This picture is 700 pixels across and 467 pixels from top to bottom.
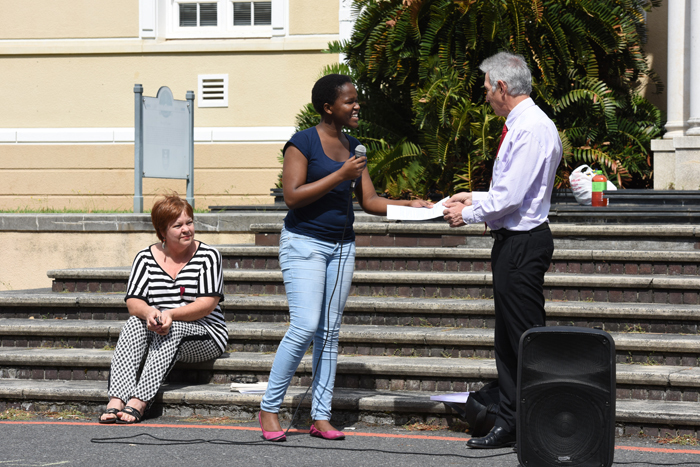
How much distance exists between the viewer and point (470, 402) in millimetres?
4715

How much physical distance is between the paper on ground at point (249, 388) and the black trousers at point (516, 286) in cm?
165

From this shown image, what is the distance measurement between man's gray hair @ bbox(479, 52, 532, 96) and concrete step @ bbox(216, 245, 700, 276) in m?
2.87

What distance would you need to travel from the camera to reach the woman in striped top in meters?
5.31

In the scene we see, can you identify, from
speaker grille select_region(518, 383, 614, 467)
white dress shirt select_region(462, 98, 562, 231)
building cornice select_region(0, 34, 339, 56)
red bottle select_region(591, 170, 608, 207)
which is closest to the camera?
speaker grille select_region(518, 383, 614, 467)

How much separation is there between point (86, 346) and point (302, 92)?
21.4 ft

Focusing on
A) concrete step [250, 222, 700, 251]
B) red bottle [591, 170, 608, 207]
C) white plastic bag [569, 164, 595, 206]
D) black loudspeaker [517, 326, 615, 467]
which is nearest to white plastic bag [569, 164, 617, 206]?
white plastic bag [569, 164, 595, 206]

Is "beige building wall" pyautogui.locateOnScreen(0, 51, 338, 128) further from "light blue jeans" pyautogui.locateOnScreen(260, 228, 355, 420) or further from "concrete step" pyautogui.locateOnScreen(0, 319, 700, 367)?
"light blue jeans" pyautogui.locateOnScreen(260, 228, 355, 420)

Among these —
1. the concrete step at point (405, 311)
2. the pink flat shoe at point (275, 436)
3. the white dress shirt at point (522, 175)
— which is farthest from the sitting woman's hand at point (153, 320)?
the white dress shirt at point (522, 175)

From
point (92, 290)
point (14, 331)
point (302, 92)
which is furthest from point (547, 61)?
point (14, 331)

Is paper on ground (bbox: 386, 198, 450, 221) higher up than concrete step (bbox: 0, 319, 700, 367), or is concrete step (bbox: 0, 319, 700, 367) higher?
paper on ground (bbox: 386, 198, 450, 221)

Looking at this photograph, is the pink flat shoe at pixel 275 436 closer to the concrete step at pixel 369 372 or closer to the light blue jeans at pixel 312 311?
the light blue jeans at pixel 312 311

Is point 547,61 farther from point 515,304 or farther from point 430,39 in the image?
point 515,304

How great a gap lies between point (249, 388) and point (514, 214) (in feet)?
6.90

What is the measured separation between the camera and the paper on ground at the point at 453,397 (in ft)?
16.1
